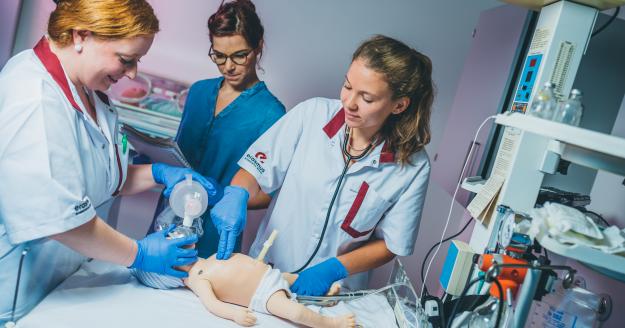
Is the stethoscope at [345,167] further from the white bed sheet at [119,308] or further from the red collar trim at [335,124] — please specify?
the white bed sheet at [119,308]

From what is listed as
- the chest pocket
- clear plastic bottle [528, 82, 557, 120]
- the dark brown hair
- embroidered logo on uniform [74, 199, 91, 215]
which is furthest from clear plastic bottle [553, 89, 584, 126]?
the dark brown hair

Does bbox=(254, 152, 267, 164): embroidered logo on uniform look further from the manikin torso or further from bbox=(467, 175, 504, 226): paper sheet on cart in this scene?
bbox=(467, 175, 504, 226): paper sheet on cart

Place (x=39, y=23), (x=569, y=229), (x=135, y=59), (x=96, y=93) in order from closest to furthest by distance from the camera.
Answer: (x=569, y=229)
(x=135, y=59)
(x=96, y=93)
(x=39, y=23)

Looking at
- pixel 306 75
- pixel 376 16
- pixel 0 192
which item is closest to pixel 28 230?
pixel 0 192

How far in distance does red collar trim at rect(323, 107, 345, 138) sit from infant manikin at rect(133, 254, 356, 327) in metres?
0.59

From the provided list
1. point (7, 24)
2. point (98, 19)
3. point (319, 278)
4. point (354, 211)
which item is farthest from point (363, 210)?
point (7, 24)

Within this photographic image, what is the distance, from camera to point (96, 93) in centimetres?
152

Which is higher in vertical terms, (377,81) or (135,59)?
(377,81)

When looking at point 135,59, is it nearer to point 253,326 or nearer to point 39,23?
point 253,326

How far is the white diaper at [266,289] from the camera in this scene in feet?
4.94

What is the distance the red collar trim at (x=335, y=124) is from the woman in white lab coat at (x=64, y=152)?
0.70 metres

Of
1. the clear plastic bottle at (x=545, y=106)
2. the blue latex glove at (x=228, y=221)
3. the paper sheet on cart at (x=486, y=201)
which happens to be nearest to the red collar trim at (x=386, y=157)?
the paper sheet on cart at (x=486, y=201)

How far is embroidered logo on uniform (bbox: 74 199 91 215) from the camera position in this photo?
3.88ft

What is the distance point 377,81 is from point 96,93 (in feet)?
3.06
